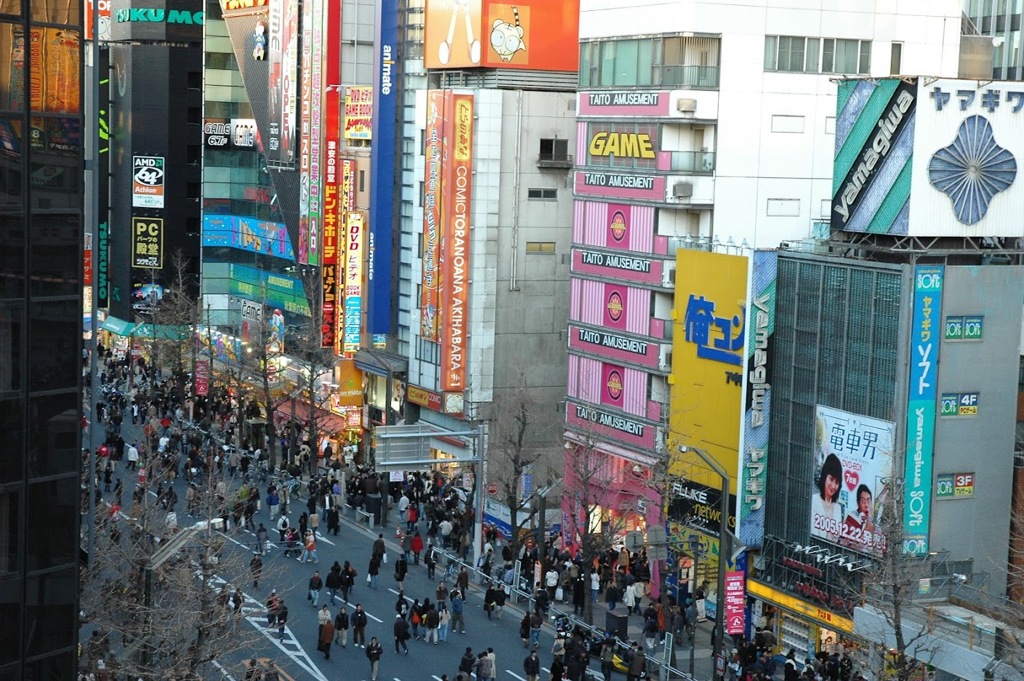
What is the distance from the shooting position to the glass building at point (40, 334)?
24.0 metres

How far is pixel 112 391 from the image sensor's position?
81.8 m

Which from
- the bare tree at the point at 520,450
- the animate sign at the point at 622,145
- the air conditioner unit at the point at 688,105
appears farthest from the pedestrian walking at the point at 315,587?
the air conditioner unit at the point at 688,105

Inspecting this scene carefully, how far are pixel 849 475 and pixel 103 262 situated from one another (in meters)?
64.7

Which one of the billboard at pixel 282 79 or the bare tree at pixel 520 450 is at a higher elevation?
the billboard at pixel 282 79

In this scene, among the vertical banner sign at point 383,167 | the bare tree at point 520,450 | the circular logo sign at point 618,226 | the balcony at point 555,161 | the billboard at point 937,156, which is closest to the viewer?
the billboard at point 937,156

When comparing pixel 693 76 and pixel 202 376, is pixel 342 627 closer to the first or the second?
pixel 693 76

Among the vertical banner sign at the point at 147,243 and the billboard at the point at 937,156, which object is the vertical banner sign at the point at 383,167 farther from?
the vertical banner sign at the point at 147,243

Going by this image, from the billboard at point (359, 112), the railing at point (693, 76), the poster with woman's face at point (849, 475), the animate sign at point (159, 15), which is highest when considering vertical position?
the animate sign at point (159, 15)

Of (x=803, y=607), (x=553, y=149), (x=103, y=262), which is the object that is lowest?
(x=803, y=607)

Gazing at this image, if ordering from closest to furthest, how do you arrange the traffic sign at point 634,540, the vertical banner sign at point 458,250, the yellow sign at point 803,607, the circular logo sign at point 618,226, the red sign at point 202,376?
the yellow sign at point 803,607 < the traffic sign at point 634,540 < the circular logo sign at point 618,226 < the vertical banner sign at point 458,250 < the red sign at point 202,376

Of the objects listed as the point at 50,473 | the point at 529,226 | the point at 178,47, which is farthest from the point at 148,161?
the point at 50,473

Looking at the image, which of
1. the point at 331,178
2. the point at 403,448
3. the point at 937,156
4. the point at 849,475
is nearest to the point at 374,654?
the point at 849,475

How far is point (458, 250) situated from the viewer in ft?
214

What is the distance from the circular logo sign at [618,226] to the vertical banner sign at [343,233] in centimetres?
1815
